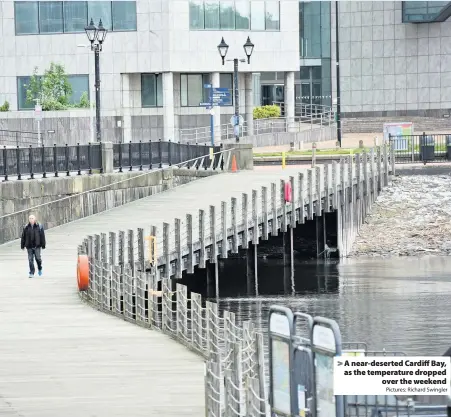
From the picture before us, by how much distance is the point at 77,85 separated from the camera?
7731 centimetres

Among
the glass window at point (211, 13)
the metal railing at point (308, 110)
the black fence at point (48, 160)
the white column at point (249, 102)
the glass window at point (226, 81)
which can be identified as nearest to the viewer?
the black fence at point (48, 160)

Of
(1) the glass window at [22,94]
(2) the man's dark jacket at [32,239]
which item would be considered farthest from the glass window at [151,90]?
(2) the man's dark jacket at [32,239]

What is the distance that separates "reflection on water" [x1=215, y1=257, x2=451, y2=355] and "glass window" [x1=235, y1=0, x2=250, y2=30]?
27761mm

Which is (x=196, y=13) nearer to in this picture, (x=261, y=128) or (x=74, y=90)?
(x=261, y=128)

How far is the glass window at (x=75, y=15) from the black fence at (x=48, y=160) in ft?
89.5

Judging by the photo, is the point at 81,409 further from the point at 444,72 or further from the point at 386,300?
the point at 444,72

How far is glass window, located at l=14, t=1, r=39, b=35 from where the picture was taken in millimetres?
76250

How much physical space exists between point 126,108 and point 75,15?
17.2 ft

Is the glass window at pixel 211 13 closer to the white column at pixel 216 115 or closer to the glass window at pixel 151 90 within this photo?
the white column at pixel 216 115

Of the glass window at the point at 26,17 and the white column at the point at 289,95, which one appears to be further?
the white column at the point at 289,95

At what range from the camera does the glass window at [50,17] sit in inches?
2990

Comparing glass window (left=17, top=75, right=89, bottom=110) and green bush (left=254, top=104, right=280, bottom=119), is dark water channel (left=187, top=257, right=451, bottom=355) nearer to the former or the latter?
glass window (left=17, top=75, right=89, bottom=110)

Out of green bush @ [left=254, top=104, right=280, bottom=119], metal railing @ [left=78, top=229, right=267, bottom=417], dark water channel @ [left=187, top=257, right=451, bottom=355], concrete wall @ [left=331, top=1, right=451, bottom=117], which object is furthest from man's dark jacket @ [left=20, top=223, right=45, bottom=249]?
concrete wall @ [left=331, top=1, right=451, bottom=117]

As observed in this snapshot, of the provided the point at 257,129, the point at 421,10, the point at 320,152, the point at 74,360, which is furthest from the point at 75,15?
the point at 74,360
